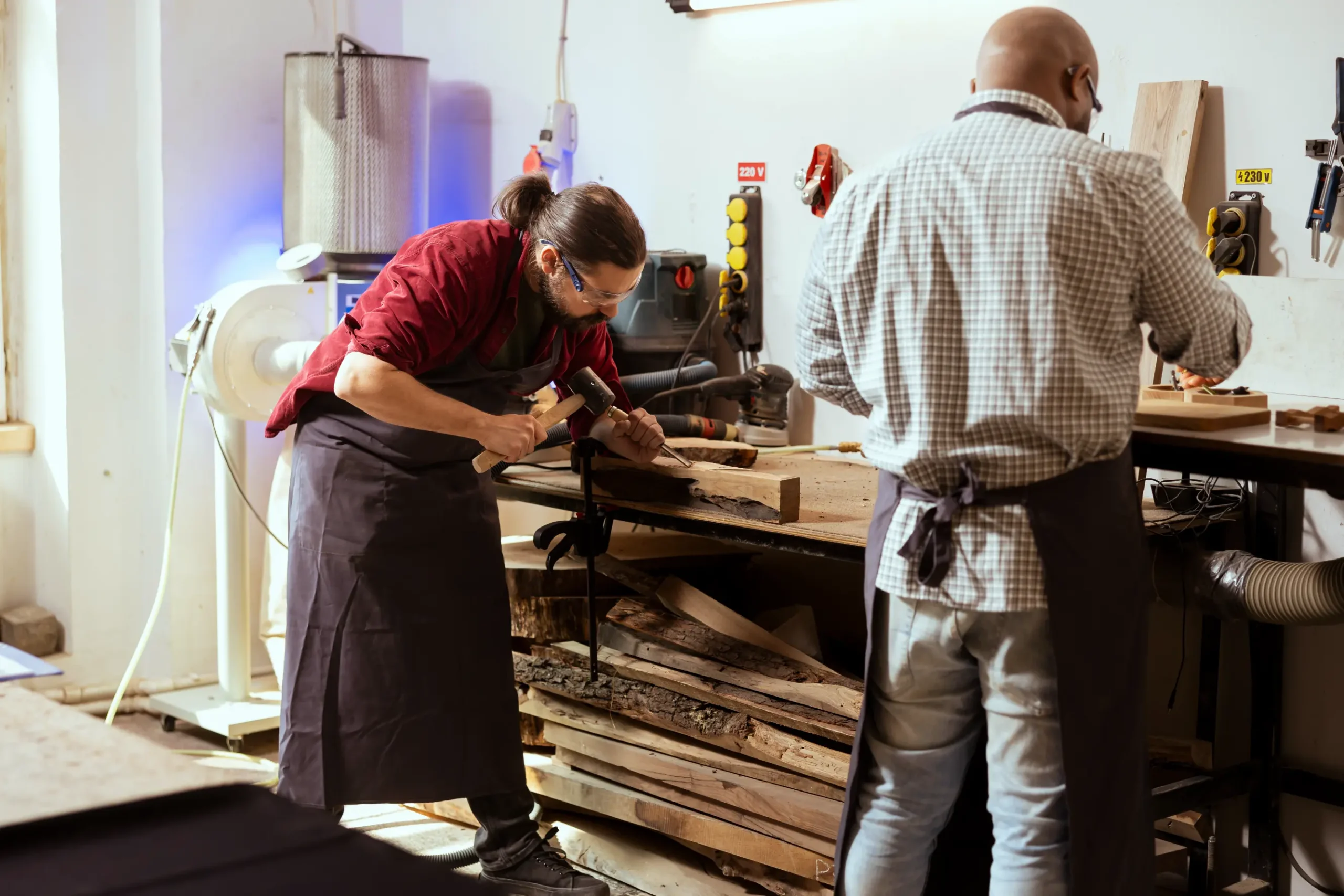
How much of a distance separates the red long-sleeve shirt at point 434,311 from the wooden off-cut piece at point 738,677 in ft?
2.41

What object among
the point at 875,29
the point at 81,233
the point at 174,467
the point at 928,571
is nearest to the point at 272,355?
the point at 174,467

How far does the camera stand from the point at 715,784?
2738 mm

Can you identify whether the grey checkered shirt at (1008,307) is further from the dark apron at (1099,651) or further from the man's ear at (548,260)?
the man's ear at (548,260)

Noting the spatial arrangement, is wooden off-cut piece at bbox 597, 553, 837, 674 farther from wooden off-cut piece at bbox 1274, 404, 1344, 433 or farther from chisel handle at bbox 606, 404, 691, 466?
wooden off-cut piece at bbox 1274, 404, 1344, 433

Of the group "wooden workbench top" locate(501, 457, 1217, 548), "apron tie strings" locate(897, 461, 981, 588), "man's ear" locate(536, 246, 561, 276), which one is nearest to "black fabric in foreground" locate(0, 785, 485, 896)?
"apron tie strings" locate(897, 461, 981, 588)

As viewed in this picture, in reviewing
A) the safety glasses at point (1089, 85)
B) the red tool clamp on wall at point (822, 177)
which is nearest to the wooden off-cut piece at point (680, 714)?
the red tool clamp on wall at point (822, 177)

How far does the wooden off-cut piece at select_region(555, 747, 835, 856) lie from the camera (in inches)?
103

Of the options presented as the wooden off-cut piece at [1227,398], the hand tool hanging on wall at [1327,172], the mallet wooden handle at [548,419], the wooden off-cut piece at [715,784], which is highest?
the hand tool hanging on wall at [1327,172]

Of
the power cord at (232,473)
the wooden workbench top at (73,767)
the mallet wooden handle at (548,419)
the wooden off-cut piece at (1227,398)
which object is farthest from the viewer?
the power cord at (232,473)

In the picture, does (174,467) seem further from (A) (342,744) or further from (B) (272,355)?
(A) (342,744)

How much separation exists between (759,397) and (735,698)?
3.09 ft

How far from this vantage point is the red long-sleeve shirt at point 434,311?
7.54 feet

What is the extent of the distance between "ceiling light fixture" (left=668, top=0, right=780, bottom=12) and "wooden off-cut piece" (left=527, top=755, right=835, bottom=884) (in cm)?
198

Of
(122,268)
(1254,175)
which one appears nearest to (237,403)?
(122,268)
